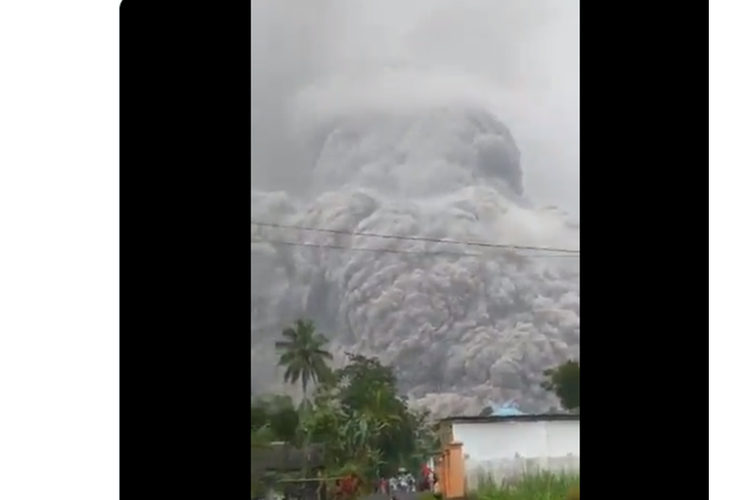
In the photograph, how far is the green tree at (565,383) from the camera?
2.32m

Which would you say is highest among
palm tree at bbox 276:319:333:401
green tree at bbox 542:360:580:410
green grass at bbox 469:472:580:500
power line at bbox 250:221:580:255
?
power line at bbox 250:221:580:255

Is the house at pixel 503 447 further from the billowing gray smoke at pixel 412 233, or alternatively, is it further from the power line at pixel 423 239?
the power line at pixel 423 239

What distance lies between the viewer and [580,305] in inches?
91.8

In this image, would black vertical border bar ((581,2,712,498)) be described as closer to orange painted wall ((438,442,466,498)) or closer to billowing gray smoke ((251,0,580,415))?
billowing gray smoke ((251,0,580,415))

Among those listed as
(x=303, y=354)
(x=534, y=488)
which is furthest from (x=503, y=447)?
(x=303, y=354)

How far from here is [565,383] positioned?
2.32 metres

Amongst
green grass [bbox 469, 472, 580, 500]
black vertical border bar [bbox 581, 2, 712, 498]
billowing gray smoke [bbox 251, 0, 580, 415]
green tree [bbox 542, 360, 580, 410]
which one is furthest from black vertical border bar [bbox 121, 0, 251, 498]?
black vertical border bar [bbox 581, 2, 712, 498]

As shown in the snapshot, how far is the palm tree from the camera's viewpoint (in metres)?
2.26

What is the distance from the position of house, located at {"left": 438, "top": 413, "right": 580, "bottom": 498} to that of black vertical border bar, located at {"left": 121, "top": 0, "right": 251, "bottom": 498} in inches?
20.8

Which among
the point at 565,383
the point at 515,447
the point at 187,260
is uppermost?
the point at 187,260

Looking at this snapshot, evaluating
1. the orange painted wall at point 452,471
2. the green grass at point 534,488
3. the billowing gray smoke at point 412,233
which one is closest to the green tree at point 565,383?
the billowing gray smoke at point 412,233

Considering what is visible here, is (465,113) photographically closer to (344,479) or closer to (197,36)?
(197,36)

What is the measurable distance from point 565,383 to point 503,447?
24cm

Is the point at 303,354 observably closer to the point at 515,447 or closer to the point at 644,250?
the point at 515,447
